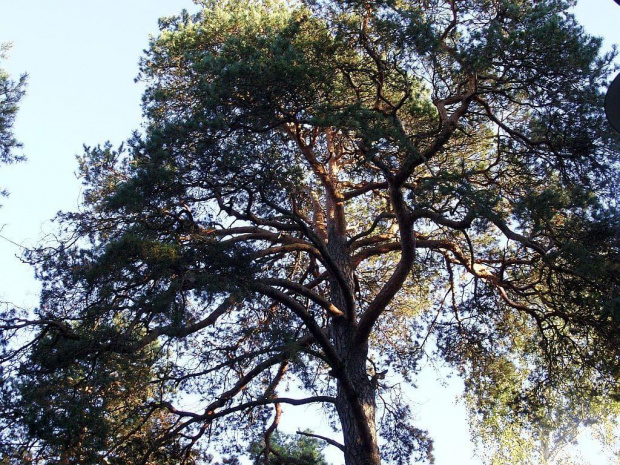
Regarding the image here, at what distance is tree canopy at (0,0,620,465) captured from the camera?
22.0 feet

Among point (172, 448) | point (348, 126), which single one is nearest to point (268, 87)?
point (348, 126)

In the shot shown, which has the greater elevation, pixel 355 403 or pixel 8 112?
pixel 8 112

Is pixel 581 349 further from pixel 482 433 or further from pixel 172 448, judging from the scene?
pixel 172 448

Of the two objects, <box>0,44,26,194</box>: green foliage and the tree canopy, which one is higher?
<box>0,44,26,194</box>: green foliage

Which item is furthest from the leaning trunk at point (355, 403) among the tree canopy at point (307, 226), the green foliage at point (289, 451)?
the green foliage at point (289, 451)

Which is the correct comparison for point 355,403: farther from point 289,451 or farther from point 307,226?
point 289,451

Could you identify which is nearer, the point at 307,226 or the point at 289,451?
the point at 307,226

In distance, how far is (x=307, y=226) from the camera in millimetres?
7395

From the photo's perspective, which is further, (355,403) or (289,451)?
(289,451)

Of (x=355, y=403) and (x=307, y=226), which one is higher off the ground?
(x=307, y=226)

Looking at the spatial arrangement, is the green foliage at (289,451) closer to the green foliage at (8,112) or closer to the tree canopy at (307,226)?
the tree canopy at (307,226)

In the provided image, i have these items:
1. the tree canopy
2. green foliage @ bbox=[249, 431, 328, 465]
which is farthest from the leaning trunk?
green foliage @ bbox=[249, 431, 328, 465]

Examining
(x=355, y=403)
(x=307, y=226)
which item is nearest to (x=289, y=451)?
(x=355, y=403)

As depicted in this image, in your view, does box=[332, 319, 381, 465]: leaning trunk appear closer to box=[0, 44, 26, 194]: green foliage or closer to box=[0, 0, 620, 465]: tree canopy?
box=[0, 0, 620, 465]: tree canopy
